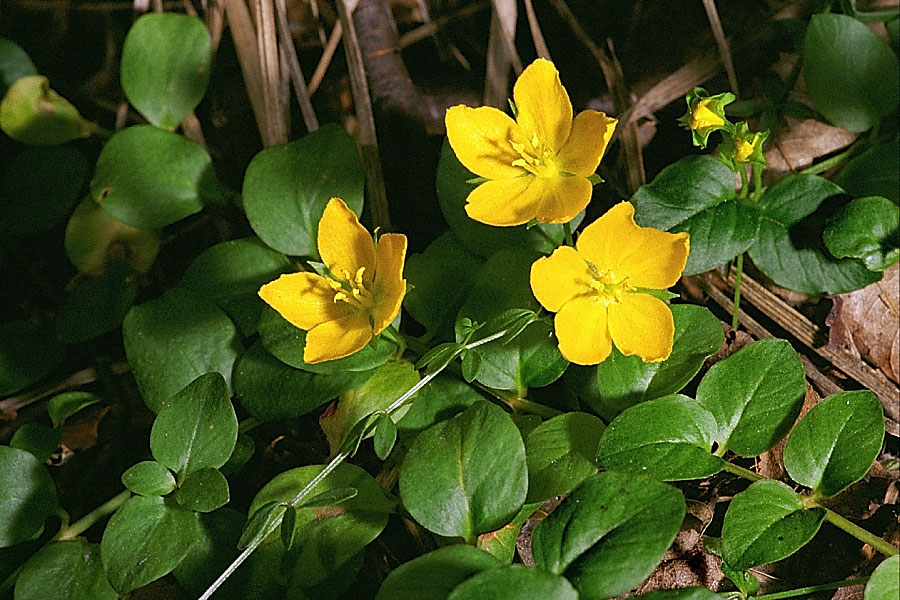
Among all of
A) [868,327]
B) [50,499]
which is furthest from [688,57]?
[50,499]

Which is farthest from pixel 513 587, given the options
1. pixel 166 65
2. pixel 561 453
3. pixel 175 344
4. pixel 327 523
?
pixel 166 65

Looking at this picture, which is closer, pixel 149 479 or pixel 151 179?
pixel 149 479

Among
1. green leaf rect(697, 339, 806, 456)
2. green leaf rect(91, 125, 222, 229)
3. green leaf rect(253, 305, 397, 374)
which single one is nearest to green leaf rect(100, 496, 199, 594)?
green leaf rect(253, 305, 397, 374)

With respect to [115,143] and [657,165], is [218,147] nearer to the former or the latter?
[115,143]

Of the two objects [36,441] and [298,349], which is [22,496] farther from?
[298,349]

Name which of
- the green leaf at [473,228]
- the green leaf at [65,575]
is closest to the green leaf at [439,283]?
the green leaf at [473,228]

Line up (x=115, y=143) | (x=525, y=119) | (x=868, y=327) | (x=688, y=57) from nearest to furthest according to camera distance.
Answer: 1. (x=525, y=119)
2. (x=868, y=327)
3. (x=115, y=143)
4. (x=688, y=57)
